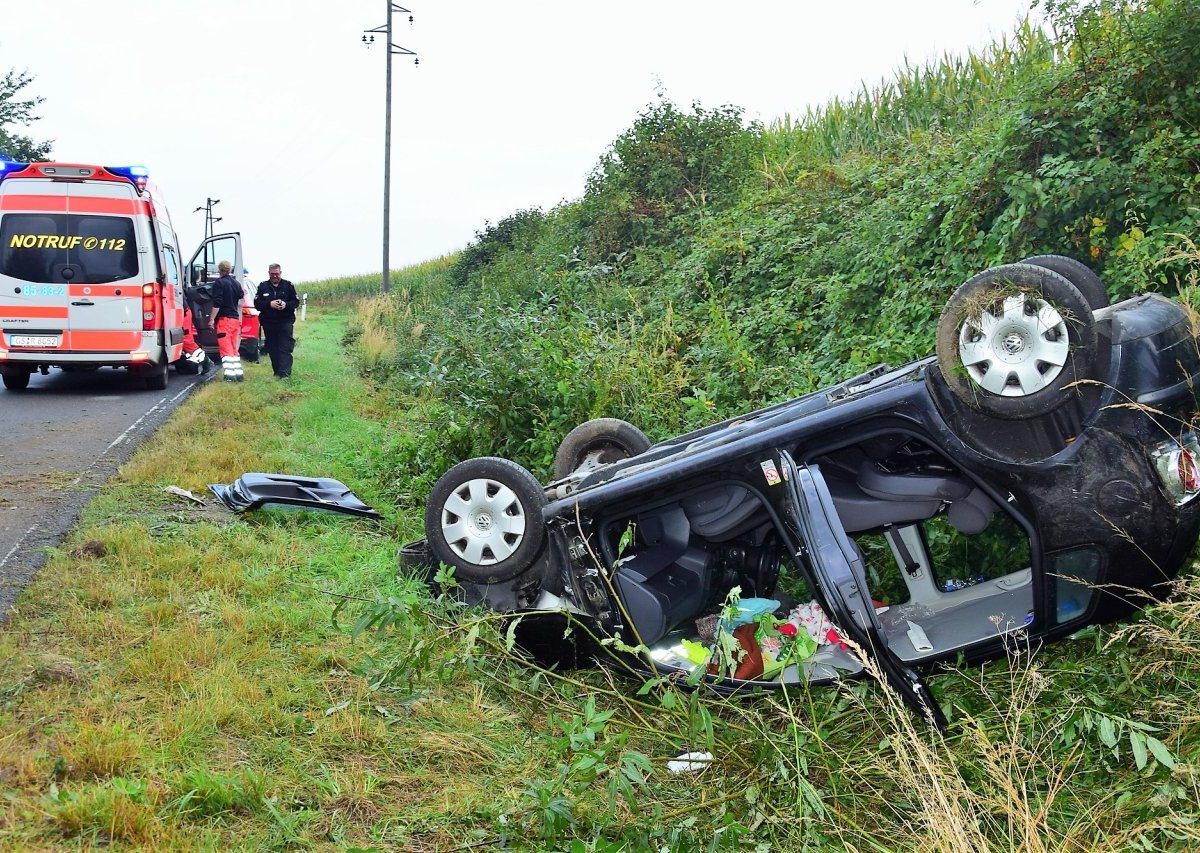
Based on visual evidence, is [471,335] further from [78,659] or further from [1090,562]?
[1090,562]

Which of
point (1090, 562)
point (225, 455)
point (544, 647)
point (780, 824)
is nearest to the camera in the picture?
point (780, 824)

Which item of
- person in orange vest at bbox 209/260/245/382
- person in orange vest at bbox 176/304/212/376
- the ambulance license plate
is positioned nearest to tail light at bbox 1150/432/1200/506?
the ambulance license plate

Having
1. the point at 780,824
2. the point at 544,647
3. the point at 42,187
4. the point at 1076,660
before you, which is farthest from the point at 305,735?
the point at 42,187

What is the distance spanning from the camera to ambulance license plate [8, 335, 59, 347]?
1316 centimetres

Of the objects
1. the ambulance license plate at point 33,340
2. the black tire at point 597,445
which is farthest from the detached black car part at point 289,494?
the ambulance license plate at point 33,340

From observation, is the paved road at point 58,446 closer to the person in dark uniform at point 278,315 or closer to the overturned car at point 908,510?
the person in dark uniform at point 278,315

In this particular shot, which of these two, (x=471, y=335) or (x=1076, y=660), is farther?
(x=471, y=335)

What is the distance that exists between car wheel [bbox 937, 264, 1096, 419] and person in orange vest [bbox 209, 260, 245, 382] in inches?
498

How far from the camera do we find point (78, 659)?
4383 mm

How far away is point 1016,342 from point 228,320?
42.9 ft

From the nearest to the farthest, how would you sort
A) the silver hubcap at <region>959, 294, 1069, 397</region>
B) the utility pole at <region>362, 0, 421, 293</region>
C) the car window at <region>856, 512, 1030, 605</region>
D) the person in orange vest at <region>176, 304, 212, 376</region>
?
the silver hubcap at <region>959, 294, 1069, 397</region>, the car window at <region>856, 512, 1030, 605</region>, the person in orange vest at <region>176, 304, 212, 376</region>, the utility pole at <region>362, 0, 421, 293</region>

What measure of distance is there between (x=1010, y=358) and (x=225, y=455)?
663cm

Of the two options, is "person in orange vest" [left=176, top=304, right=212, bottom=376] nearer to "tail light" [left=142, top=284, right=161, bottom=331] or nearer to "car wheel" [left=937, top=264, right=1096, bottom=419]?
"tail light" [left=142, top=284, right=161, bottom=331]

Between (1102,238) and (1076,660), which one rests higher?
(1102,238)
